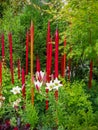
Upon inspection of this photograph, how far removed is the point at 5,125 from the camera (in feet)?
12.5

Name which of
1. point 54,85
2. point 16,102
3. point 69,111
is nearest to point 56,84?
point 54,85

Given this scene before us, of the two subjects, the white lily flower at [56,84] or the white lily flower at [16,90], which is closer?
the white lily flower at [56,84]

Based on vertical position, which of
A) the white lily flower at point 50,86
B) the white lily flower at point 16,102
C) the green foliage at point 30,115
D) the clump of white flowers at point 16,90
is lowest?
the green foliage at point 30,115

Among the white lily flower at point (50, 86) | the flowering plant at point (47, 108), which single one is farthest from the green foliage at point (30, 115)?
the white lily flower at point (50, 86)

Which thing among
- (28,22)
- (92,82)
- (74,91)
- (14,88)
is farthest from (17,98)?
(28,22)

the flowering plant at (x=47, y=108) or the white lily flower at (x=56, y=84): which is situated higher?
the white lily flower at (x=56, y=84)

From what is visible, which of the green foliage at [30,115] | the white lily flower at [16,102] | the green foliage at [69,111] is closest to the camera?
the green foliage at [69,111]

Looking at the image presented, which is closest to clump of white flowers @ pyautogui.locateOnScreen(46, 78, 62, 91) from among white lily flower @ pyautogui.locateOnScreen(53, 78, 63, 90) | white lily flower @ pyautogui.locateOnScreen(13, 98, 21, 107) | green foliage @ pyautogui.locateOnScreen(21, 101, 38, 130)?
white lily flower @ pyautogui.locateOnScreen(53, 78, 63, 90)

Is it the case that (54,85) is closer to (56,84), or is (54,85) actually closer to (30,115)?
(56,84)

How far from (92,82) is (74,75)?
1.43 ft

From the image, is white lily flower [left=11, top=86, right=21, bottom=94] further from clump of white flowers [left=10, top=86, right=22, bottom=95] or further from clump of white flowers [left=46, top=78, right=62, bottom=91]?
clump of white flowers [left=46, top=78, right=62, bottom=91]

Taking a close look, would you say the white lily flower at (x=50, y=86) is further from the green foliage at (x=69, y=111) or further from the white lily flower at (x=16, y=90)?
the white lily flower at (x=16, y=90)

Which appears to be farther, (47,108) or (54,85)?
(47,108)

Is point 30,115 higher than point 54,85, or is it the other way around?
point 54,85
